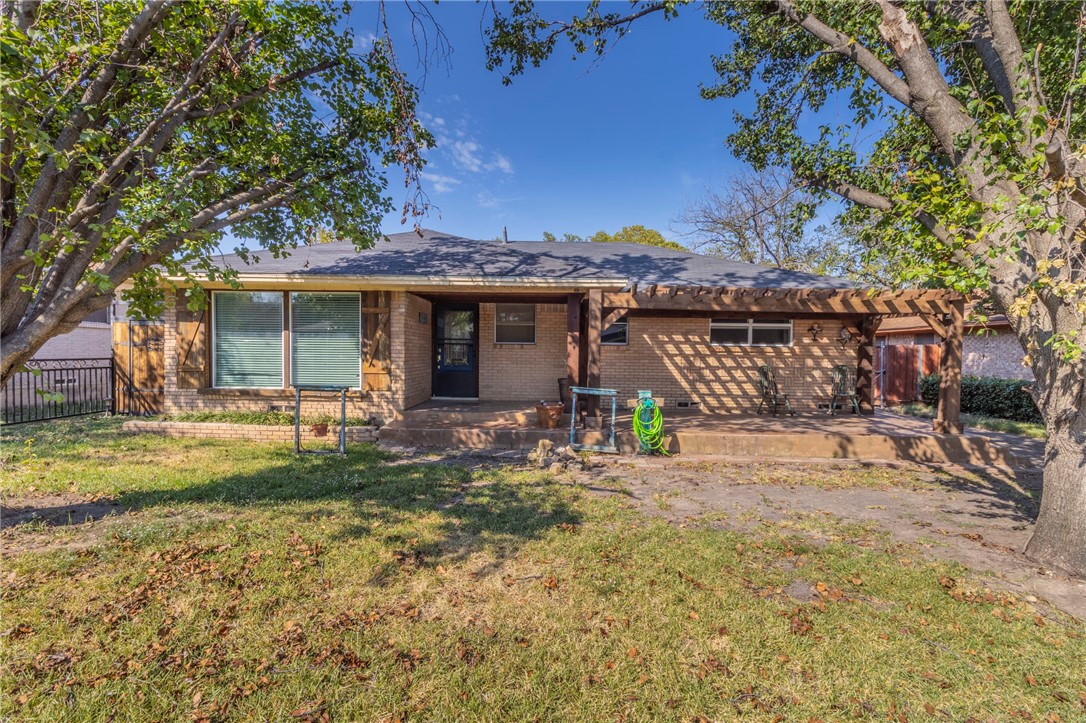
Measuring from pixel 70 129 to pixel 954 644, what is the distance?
25.4 ft

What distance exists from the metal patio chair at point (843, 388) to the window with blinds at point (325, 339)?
35.0 feet

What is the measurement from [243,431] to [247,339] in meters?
1.98

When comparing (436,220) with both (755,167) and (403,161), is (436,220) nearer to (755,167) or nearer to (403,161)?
(403,161)

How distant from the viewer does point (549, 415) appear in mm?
7914

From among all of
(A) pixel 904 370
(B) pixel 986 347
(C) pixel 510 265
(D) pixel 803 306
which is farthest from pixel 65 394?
(B) pixel 986 347

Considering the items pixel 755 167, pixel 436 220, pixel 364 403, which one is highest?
pixel 755 167

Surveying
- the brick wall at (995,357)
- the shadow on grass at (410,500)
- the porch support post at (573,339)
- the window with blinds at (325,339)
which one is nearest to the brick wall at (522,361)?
the porch support post at (573,339)

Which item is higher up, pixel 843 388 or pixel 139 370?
pixel 139 370

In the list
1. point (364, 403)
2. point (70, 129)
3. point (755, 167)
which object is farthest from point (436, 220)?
point (755, 167)

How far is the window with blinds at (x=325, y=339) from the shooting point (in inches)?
340

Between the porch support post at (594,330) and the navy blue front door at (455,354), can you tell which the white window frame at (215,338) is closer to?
the navy blue front door at (455,354)

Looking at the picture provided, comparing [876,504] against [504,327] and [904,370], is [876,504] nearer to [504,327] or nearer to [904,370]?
[504,327]

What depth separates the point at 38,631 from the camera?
2680mm

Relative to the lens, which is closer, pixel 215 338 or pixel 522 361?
pixel 215 338
